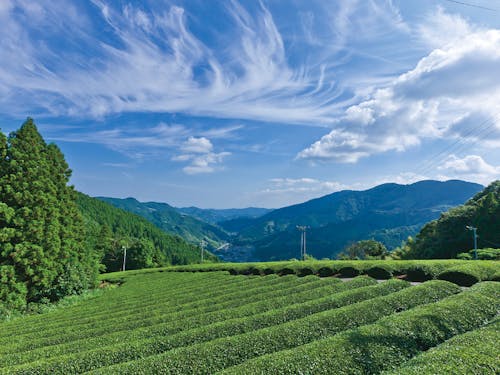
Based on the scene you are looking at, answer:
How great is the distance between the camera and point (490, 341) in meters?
8.48

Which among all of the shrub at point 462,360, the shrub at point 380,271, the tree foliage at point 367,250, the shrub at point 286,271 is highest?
the shrub at point 462,360

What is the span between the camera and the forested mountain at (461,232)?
166 ft

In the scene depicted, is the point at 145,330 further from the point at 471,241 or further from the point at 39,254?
the point at 471,241

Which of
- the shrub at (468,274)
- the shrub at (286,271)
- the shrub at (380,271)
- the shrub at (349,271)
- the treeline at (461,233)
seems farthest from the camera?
the treeline at (461,233)

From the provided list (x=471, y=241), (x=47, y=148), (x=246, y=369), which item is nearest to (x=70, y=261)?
(x=47, y=148)

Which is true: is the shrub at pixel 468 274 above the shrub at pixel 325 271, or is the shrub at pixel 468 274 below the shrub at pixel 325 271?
above

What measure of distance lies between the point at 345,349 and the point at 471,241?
53756mm

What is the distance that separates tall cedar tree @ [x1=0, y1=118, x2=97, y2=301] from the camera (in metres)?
24.0

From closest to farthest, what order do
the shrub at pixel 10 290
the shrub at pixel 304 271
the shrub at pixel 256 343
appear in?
1. the shrub at pixel 256 343
2. the shrub at pixel 10 290
3. the shrub at pixel 304 271

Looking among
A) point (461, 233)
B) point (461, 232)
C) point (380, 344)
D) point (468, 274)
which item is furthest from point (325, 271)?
point (461, 232)

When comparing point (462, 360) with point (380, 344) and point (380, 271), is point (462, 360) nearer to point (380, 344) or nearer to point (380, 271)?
point (380, 344)

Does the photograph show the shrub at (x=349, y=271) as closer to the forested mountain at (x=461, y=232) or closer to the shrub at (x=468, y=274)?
the shrub at (x=468, y=274)

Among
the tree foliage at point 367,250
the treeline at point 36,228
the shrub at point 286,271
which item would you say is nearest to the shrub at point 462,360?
the shrub at point 286,271

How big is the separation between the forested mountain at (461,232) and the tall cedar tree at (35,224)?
51924 mm
